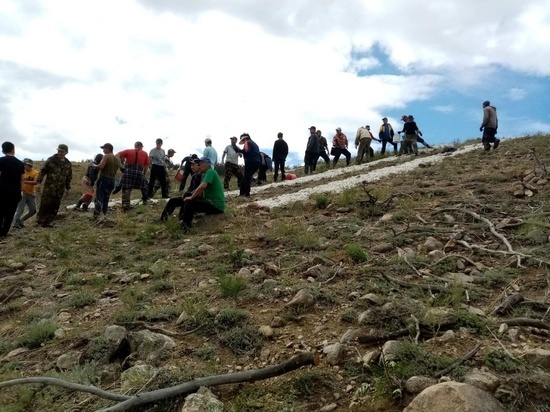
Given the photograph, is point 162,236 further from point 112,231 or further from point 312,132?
point 312,132

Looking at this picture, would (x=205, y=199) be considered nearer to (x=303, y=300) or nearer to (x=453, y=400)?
(x=303, y=300)

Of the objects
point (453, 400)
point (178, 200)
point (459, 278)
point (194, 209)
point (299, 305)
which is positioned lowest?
point (453, 400)

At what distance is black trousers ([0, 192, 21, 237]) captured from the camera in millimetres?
9041

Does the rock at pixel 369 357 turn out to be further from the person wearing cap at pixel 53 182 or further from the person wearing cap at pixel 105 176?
the person wearing cap at pixel 53 182

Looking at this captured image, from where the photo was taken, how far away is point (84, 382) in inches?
146

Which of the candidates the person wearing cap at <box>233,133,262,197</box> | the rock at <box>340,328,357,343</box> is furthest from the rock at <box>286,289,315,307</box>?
the person wearing cap at <box>233,133,262,197</box>

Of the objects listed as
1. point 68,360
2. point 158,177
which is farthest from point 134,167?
point 68,360

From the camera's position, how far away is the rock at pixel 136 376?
3.56 metres

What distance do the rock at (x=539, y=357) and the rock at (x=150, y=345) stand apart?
268 cm

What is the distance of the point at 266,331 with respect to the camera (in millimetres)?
4180

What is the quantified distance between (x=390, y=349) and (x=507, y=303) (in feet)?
4.45

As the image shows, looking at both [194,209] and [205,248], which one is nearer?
[205,248]

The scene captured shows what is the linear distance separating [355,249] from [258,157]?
6618 mm

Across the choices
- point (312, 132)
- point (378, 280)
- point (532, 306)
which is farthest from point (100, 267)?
point (312, 132)
